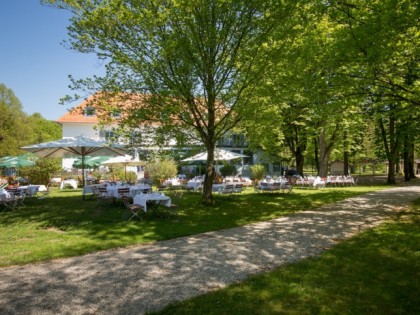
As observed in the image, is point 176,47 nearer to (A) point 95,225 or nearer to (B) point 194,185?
(A) point 95,225

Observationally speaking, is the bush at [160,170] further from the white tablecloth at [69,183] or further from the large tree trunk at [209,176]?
the large tree trunk at [209,176]

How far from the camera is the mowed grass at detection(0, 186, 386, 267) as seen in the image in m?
7.91

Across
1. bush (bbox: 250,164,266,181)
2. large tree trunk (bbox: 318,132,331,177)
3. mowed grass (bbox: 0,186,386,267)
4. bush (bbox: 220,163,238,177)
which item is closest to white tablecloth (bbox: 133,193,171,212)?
mowed grass (bbox: 0,186,386,267)

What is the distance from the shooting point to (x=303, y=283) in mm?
5488

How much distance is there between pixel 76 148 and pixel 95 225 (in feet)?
27.0

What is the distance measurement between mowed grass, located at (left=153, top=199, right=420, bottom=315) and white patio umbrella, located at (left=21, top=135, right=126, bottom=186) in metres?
11.6

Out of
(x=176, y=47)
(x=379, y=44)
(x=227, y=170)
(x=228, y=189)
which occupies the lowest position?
(x=228, y=189)

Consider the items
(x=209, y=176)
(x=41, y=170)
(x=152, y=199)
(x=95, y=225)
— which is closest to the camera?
(x=95, y=225)

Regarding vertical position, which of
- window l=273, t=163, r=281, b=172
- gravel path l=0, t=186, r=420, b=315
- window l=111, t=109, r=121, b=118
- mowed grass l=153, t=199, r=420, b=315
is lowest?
mowed grass l=153, t=199, r=420, b=315

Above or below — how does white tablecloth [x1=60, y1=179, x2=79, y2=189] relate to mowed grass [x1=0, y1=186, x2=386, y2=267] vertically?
above

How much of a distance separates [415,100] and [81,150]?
1569cm

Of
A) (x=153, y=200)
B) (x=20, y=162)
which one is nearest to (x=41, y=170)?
(x=20, y=162)

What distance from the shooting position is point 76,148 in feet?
57.4

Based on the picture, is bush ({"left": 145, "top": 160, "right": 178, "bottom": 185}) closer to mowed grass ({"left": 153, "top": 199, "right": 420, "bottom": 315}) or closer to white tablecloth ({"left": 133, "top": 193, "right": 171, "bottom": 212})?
white tablecloth ({"left": 133, "top": 193, "right": 171, "bottom": 212})
